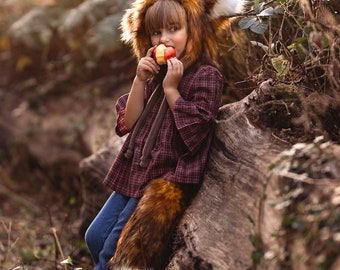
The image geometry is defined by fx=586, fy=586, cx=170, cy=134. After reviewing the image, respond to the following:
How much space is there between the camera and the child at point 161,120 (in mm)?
2834

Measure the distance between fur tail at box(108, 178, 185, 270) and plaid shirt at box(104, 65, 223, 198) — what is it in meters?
0.10

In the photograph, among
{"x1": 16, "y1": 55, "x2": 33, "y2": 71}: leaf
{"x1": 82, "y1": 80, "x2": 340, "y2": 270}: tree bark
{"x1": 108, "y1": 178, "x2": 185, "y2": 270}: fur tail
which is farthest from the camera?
{"x1": 16, "y1": 55, "x2": 33, "y2": 71}: leaf

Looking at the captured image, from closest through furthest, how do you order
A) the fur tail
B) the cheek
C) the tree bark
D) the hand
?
the tree bark < the fur tail < the hand < the cheek

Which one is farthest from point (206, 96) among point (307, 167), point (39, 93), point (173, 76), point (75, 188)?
point (39, 93)

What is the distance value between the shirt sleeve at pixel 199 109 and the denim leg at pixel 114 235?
18.6 inches

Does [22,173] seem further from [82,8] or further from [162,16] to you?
[162,16]

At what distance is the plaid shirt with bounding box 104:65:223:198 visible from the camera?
2.83m

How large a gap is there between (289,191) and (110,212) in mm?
1246

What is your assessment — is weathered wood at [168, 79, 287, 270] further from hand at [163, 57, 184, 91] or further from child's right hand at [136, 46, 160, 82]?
child's right hand at [136, 46, 160, 82]

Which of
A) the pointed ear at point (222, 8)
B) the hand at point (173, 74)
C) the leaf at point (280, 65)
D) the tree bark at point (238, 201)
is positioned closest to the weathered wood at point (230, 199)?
the tree bark at point (238, 201)

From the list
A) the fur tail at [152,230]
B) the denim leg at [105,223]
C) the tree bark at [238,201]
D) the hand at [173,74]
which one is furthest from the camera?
the denim leg at [105,223]

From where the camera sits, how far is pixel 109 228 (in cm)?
315

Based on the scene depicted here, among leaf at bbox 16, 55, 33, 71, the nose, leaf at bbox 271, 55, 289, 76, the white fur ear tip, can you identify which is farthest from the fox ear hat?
leaf at bbox 16, 55, 33, 71

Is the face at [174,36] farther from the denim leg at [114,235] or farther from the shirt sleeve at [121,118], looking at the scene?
the denim leg at [114,235]
